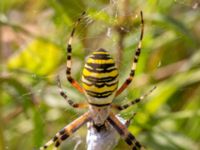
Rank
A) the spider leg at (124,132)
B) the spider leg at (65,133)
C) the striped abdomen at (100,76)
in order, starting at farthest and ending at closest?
the spider leg at (65,133) < the spider leg at (124,132) < the striped abdomen at (100,76)

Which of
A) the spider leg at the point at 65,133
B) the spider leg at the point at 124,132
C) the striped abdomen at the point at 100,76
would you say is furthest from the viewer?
the spider leg at the point at 65,133

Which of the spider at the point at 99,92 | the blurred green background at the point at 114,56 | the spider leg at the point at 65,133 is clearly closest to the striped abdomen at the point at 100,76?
the spider at the point at 99,92

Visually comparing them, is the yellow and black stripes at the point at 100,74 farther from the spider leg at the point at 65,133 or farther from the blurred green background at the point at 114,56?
the spider leg at the point at 65,133

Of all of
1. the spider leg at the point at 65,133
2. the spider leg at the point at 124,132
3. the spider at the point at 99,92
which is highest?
the spider at the point at 99,92

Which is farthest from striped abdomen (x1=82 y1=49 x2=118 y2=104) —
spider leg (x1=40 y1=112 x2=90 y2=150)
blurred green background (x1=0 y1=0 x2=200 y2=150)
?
spider leg (x1=40 y1=112 x2=90 y2=150)

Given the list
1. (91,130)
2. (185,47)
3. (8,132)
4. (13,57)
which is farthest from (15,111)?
(185,47)

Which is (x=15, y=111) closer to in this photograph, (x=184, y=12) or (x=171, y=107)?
(x=171, y=107)

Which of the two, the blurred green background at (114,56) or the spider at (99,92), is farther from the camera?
the blurred green background at (114,56)

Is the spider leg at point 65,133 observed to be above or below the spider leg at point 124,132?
above
